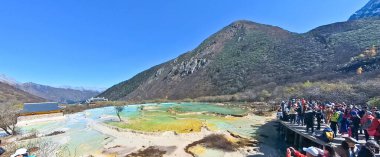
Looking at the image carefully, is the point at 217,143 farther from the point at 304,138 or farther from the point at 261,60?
the point at 261,60

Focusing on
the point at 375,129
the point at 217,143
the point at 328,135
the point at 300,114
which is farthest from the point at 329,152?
the point at 217,143

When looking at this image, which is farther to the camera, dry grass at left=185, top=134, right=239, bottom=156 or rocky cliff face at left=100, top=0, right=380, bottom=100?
rocky cliff face at left=100, top=0, right=380, bottom=100

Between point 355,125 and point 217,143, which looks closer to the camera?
point 355,125

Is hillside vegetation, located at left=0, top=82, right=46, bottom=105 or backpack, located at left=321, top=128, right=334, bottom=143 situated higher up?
hillside vegetation, located at left=0, top=82, right=46, bottom=105

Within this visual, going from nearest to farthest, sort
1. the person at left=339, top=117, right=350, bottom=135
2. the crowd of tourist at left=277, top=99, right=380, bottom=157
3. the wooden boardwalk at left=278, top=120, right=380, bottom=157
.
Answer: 1. the crowd of tourist at left=277, top=99, right=380, bottom=157
2. the wooden boardwalk at left=278, top=120, right=380, bottom=157
3. the person at left=339, top=117, right=350, bottom=135

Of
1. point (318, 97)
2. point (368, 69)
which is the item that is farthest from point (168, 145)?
point (368, 69)

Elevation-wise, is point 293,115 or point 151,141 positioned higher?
point 293,115

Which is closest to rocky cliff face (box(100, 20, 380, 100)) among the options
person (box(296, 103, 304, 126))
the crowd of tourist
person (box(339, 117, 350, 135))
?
person (box(296, 103, 304, 126))

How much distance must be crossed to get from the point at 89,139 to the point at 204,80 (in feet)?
301

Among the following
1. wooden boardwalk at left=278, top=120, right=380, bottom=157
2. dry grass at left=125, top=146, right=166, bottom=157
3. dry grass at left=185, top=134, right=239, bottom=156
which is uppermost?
wooden boardwalk at left=278, top=120, right=380, bottom=157

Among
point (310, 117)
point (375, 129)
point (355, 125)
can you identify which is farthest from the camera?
point (310, 117)

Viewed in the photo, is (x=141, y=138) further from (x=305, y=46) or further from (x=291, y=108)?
(x=305, y=46)

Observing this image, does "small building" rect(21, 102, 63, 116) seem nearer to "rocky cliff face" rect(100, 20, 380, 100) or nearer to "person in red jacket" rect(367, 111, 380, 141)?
"rocky cliff face" rect(100, 20, 380, 100)

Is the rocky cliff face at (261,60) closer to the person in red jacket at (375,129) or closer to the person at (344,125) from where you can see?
the person at (344,125)
